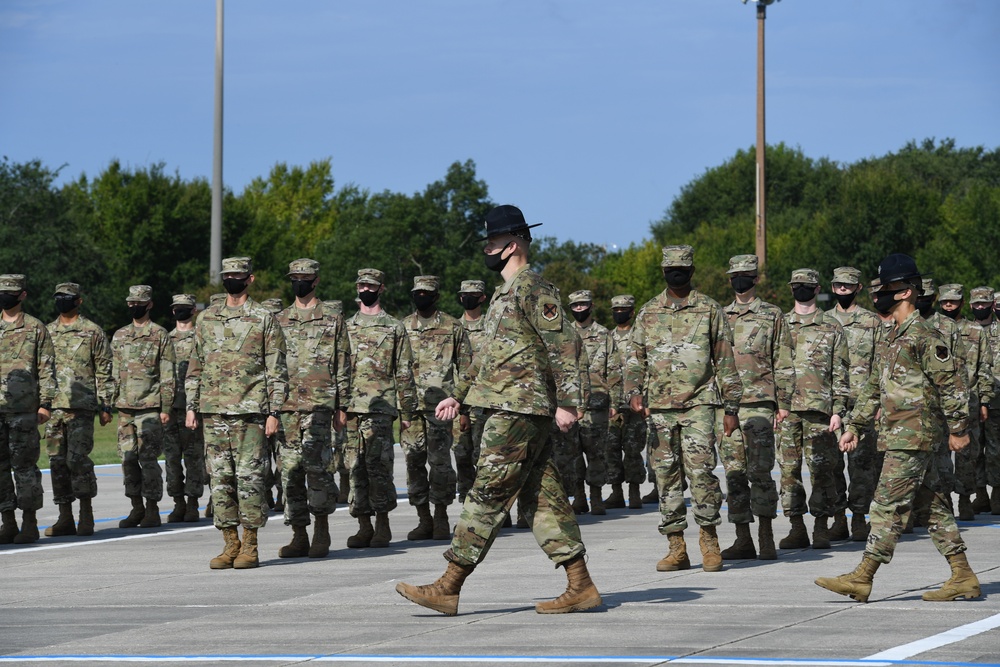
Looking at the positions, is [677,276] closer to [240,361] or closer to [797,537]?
[797,537]

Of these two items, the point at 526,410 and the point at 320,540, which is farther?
the point at 320,540

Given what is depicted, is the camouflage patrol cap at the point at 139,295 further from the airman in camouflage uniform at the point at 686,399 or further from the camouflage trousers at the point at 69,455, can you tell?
the airman in camouflage uniform at the point at 686,399

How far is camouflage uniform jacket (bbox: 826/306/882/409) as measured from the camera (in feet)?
50.5

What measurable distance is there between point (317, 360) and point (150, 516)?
3756mm

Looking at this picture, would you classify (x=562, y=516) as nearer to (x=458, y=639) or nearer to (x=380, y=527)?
(x=458, y=639)

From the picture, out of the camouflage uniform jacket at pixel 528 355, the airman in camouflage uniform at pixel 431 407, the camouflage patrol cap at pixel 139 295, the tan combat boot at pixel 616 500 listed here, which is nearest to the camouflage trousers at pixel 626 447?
the tan combat boot at pixel 616 500

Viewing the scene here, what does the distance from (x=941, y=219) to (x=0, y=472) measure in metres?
61.8

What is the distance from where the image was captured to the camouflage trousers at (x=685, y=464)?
12.1 meters

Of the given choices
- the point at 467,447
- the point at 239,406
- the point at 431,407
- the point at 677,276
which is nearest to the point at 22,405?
the point at 239,406

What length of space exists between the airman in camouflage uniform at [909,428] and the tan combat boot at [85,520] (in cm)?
855

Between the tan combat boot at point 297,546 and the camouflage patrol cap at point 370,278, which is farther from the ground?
the camouflage patrol cap at point 370,278

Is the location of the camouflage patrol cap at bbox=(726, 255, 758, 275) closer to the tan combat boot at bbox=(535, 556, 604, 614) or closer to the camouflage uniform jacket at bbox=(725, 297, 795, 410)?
the camouflage uniform jacket at bbox=(725, 297, 795, 410)

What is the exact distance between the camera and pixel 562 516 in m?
10.0

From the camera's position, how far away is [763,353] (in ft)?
45.5
